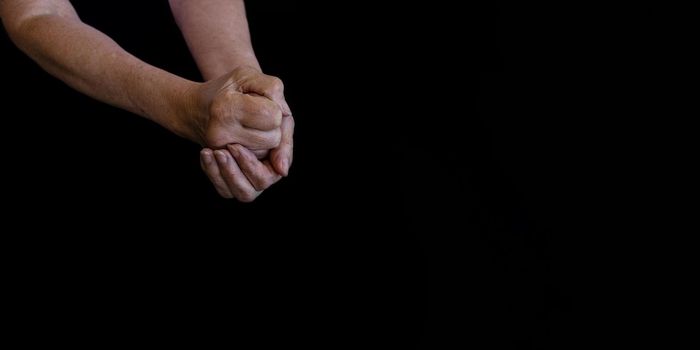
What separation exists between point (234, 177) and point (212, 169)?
3cm

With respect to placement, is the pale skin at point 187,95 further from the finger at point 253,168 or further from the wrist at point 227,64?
the wrist at point 227,64

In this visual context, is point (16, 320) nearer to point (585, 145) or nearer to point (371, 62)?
point (371, 62)

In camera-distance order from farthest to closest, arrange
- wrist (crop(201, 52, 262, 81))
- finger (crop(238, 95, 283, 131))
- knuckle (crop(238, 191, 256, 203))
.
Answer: wrist (crop(201, 52, 262, 81)) → knuckle (crop(238, 191, 256, 203)) → finger (crop(238, 95, 283, 131))

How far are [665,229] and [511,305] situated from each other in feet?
0.87

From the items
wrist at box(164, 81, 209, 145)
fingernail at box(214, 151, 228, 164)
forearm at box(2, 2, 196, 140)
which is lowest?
fingernail at box(214, 151, 228, 164)

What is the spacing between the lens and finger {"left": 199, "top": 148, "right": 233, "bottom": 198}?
65 centimetres

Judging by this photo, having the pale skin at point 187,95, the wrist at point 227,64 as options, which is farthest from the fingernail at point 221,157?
the wrist at point 227,64

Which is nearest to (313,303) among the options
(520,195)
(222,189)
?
(222,189)

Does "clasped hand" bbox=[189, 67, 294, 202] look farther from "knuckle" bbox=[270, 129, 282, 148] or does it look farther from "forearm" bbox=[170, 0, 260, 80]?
"forearm" bbox=[170, 0, 260, 80]

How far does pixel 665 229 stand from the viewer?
0.88 m

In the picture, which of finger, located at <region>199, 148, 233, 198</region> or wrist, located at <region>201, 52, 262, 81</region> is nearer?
finger, located at <region>199, 148, 233, 198</region>

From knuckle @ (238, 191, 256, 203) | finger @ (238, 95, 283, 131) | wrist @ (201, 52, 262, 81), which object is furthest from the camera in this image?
wrist @ (201, 52, 262, 81)

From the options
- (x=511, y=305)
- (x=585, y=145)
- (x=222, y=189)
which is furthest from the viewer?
(x=585, y=145)

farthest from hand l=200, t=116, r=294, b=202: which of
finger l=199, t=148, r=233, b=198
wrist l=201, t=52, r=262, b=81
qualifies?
wrist l=201, t=52, r=262, b=81
